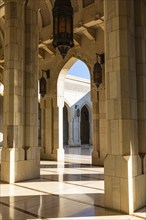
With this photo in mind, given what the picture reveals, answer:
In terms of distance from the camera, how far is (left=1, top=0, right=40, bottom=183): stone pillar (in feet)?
21.6

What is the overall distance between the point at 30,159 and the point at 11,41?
10.5 feet

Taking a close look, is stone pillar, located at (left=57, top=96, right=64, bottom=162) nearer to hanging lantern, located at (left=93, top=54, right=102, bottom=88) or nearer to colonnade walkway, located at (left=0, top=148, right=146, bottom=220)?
hanging lantern, located at (left=93, top=54, right=102, bottom=88)

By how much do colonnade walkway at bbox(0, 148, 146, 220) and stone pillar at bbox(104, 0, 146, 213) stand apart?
30 centimetres

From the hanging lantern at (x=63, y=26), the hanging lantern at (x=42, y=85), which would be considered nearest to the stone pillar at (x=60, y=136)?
the hanging lantern at (x=42, y=85)

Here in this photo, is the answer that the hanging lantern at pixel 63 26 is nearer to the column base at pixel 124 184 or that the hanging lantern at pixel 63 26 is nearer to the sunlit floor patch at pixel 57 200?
the column base at pixel 124 184

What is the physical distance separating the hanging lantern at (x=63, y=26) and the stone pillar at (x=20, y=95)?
146 centimetres

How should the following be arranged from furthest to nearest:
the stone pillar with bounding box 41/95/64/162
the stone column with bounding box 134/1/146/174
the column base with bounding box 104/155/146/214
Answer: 1. the stone pillar with bounding box 41/95/64/162
2. the stone column with bounding box 134/1/146/174
3. the column base with bounding box 104/155/146/214

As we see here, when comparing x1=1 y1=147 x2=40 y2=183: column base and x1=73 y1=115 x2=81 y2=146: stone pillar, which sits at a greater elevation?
x1=73 y1=115 x2=81 y2=146: stone pillar

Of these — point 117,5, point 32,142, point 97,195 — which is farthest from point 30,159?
point 117,5

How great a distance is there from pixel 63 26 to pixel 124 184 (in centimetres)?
375

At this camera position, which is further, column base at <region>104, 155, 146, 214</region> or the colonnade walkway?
column base at <region>104, 155, 146, 214</region>

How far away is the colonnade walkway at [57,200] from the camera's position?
3.89 metres

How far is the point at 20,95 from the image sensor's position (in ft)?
22.4

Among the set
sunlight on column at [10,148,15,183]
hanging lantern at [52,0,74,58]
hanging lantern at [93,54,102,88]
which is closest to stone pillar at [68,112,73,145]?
hanging lantern at [93,54,102,88]
